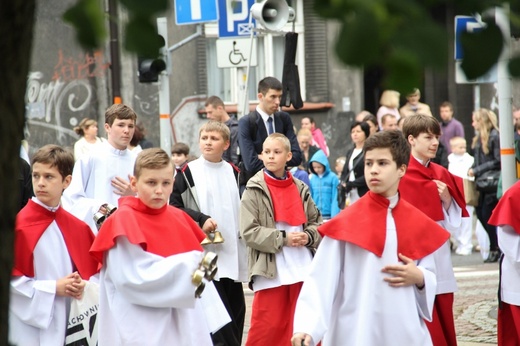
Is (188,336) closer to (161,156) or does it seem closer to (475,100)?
(161,156)

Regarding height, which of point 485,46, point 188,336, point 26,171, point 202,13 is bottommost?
point 188,336

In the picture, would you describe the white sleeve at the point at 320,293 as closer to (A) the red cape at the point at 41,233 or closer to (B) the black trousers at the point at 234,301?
(A) the red cape at the point at 41,233

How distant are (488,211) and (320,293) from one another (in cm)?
994

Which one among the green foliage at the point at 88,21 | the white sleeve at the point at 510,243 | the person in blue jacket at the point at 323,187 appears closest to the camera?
the green foliage at the point at 88,21

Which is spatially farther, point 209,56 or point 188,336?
point 209,56

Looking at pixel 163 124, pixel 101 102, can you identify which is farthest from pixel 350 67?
pixel 101 102

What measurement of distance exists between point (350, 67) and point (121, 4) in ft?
1.69

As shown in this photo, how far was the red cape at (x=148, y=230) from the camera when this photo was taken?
639 cm

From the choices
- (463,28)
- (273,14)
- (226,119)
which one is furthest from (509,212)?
(273,14)

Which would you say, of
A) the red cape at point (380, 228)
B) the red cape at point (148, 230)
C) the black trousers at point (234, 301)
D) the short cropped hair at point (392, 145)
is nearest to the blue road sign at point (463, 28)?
the red cape at point (380, 228)

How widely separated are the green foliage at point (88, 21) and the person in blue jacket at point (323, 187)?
13543 millimetres

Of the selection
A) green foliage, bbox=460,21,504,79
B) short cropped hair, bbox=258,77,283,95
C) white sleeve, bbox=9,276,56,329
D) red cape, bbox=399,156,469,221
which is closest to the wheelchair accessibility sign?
short cropped hair, bbox=258,77,283,95

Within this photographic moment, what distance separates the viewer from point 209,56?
26.3 meters

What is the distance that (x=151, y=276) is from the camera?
20.6 feet
